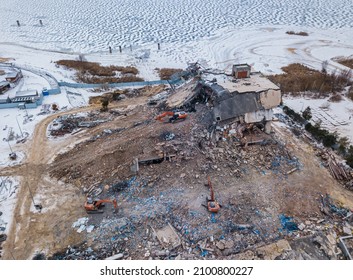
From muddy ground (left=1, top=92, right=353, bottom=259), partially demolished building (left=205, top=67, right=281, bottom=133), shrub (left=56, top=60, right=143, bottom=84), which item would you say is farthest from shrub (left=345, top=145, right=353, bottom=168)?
shrub (left=56, top=60, right=143, bottom=84)

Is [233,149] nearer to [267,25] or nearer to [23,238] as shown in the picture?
[23,238]

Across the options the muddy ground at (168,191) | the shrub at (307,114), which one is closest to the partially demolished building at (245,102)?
the muddy ground at (168,191)

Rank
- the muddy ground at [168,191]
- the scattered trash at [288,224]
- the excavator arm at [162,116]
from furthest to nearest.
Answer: the excavator arm at [162,116] < the scattered trash at [288,224] < the muddy ground at [168,191]

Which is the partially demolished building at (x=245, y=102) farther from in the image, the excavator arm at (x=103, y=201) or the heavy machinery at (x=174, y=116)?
the excavator arm at (x=103, y=201)

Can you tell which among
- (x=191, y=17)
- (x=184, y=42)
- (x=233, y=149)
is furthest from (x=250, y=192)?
(x=191, y=17)

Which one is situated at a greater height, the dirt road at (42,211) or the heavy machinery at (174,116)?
the heavy machinery at (174,116)

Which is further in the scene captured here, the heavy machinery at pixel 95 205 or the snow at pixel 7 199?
the snow at pixel 7 199

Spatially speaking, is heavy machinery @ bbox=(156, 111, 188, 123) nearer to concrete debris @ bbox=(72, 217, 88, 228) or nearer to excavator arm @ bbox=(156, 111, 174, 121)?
excavator arm @ bbox=(156, 111, 174, 121)

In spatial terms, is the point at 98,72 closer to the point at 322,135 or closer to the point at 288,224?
the point at 322,135
